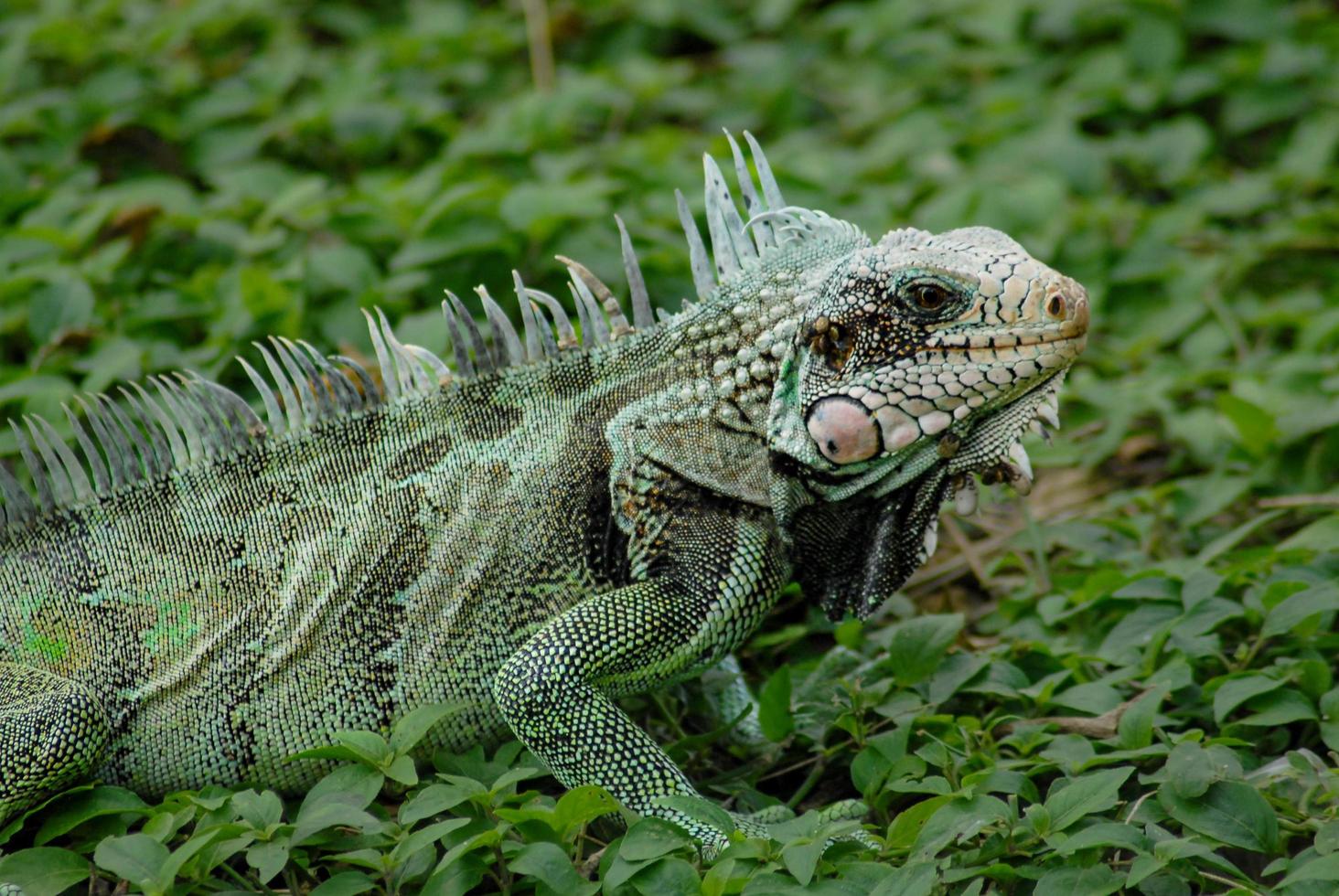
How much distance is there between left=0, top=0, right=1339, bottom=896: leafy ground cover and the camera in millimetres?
4145

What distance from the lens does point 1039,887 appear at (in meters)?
3.87

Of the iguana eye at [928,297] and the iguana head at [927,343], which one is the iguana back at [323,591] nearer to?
the iguana head at [927,343]

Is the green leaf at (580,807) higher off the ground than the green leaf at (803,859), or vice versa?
the green leaf at (580,807)

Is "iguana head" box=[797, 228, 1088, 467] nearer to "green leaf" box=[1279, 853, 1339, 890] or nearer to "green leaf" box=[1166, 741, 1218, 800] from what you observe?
"green leaf" box=[1166, 741, 1218, 800]

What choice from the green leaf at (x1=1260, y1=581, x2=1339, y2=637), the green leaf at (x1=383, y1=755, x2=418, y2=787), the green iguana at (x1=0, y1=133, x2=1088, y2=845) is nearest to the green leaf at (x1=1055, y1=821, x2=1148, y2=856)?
the green iguana at (x1=0, y1=133, x2=1088, y2=845)

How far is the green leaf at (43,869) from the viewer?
13.5 feet

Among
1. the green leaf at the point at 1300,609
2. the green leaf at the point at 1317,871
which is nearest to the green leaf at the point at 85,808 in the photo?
the green leaf at the point at 1317,871

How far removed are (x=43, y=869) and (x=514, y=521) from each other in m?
1.73

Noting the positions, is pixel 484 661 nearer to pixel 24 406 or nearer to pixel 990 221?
pixel 24 406

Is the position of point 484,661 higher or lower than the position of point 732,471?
lower

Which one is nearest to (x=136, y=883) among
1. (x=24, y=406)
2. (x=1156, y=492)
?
(x=24, y=406)

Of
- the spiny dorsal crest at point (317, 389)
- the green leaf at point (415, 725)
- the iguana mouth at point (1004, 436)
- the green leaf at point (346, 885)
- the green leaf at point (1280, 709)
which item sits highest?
the spiny dorsal crest at point (317, 389)

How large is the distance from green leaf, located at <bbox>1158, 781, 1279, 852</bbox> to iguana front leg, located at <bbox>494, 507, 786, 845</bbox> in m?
1.35

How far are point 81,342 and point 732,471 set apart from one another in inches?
141
